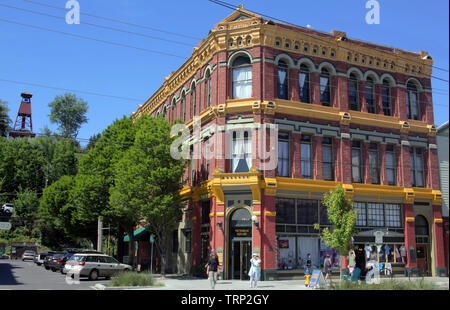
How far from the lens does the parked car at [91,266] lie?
90.1 feet

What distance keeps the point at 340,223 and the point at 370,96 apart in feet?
41.1

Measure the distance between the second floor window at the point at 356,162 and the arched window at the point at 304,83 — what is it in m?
5.01

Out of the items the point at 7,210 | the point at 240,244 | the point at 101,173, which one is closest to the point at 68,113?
the point at 7,210

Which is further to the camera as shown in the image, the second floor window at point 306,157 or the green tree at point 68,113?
the green tree at point 68,113

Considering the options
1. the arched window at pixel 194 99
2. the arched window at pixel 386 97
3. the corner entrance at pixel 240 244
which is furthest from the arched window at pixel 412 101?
the arched window at pixel 194 99

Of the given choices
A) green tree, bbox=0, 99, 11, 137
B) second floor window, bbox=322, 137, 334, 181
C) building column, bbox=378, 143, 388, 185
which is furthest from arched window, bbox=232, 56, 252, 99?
green tree, bbox=0, 99, 11, 137

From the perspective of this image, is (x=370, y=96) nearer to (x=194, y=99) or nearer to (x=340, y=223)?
(x=340, y=223)

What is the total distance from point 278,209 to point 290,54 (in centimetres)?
1065

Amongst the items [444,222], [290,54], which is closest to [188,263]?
[290,54]

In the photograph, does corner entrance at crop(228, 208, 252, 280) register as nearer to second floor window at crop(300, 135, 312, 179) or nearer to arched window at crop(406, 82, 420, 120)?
second floor window at crop(300, 135, 312, 179)

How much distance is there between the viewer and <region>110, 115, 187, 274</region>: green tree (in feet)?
95.6

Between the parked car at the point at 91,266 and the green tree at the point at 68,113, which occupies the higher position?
the green tree at the point at 68,113

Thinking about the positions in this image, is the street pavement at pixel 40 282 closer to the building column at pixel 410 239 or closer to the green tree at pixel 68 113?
the building column at pixel 410 239
